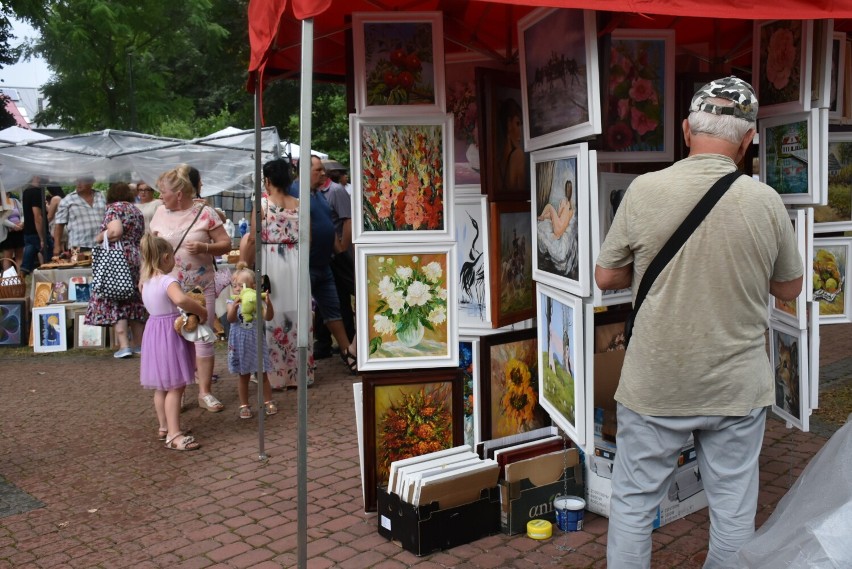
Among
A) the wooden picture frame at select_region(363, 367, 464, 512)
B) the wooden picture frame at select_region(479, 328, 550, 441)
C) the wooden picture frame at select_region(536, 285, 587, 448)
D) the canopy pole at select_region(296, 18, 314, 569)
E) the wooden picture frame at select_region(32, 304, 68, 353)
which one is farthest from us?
the wooden picture frame at select_region(32, 304, 68, 353)

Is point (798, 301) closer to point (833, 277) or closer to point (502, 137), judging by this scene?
point (833, 277)

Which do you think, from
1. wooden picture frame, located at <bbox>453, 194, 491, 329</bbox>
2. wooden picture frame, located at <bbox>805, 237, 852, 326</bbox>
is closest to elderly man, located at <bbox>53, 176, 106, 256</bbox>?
wooden picture frame, located at <bbox>453, 194, 491, 329</bbox>

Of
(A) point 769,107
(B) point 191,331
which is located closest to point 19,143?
(B) point 191,331

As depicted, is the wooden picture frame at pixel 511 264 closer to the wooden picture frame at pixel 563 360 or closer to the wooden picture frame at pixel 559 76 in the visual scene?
the wooden picture frame at pixel 563 360

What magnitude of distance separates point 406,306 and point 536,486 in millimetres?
1046

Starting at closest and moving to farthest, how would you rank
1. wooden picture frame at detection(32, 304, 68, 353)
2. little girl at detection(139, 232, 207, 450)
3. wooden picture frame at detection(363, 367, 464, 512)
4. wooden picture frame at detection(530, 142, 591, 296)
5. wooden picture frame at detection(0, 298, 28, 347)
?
wooden picture frame at detection(530, 142, 591, 296) < wooden picture frame at detection(363, 367, 464, 512) < little girl at detection(139, 232, 207, 450) < wooden picture frame at detection(32, 304, 68, 353) < wooden picture frame at detection(0, 298, 28, 347)

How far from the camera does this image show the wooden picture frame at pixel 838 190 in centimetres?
441

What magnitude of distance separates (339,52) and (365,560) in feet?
10.1

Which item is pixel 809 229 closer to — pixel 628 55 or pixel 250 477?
pixel 628 55

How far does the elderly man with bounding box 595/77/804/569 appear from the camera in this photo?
8.20 ft

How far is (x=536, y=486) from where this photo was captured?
3.82 metres

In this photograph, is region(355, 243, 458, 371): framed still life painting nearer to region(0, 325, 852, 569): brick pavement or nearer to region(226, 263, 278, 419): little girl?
region(0, 325, 852, 569): brick pavement

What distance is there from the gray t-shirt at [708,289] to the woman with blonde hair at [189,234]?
399 cm

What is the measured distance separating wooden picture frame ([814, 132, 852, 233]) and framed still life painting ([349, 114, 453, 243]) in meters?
2.10
